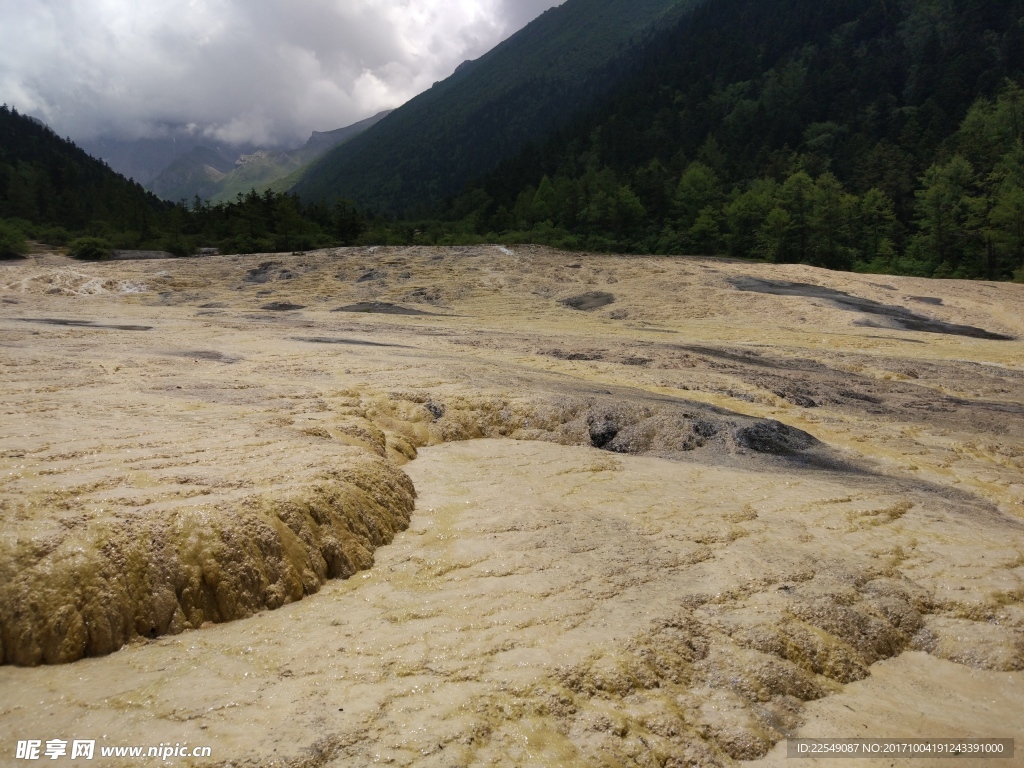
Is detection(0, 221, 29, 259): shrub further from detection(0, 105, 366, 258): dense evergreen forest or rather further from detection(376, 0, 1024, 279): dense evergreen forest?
detection(376, 0, 1024, 279): dense evergreen forest

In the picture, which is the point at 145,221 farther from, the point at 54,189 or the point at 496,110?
the point at 496,110

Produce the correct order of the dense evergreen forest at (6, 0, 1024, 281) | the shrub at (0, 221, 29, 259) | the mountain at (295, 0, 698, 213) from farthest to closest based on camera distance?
1. the mountain at (295, 0, 698, 213)
2. the dense evergreen forest at (6, 0, 1024, 281)
3. the shrub at (0, 221, 29, 259)

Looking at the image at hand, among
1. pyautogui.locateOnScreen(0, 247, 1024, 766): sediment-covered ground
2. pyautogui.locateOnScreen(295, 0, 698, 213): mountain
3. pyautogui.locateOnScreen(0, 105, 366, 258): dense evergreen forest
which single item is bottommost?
pyautogui.locateOnScreen(0, 247, 1024, 766): sediment-covered ground

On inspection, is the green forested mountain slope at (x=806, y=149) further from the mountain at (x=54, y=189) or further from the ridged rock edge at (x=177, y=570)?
the ridged rock edge at (x=177, y=570)

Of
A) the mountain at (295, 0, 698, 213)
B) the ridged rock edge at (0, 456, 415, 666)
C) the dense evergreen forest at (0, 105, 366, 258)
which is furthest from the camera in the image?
the mountain at (295, 0, 698, 213)

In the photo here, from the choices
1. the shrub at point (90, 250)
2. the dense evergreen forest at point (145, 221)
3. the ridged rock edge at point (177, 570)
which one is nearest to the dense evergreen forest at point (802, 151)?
the dense evergreen forest at point (145, 221)

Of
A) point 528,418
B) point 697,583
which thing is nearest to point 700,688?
point 697,583

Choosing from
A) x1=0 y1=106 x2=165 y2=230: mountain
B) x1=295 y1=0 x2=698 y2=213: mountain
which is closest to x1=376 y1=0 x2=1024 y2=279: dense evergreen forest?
x1=0 y1=106 x2=165 y2=230: mountain
